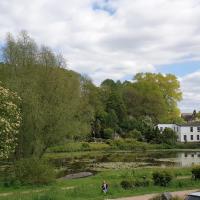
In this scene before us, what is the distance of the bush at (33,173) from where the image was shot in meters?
30.0

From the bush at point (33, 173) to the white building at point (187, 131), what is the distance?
256 ft

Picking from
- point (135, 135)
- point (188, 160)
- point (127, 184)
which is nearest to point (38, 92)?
point (127, 184)

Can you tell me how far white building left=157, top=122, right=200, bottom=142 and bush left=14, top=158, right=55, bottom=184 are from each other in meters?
78.1

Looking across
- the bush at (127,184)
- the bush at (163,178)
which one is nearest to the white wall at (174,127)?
the bush at (163,178)

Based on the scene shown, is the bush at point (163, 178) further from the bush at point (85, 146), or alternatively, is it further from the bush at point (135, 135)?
the bush at point (135, 135)

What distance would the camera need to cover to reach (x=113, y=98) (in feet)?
354

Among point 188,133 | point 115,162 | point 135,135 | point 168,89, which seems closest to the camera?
point 115,162

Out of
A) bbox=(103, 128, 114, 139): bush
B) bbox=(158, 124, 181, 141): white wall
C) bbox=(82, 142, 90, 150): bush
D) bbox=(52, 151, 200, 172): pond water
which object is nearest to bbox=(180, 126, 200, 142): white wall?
bbox=(158, 124, 181, 141): white wall

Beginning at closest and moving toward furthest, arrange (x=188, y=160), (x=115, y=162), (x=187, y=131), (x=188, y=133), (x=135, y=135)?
(x=115, y=162)
(x=188, y=160)
(x=135, y=135)
(x=187, y=131)
(x=188, y=133)

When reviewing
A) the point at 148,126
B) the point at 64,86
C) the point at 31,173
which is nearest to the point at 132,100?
the point at 148,126

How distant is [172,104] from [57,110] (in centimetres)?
7518

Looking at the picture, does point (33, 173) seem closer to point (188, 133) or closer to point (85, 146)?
point (85, 146)

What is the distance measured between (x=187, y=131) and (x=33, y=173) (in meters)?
81.3

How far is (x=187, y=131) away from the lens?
352ft
